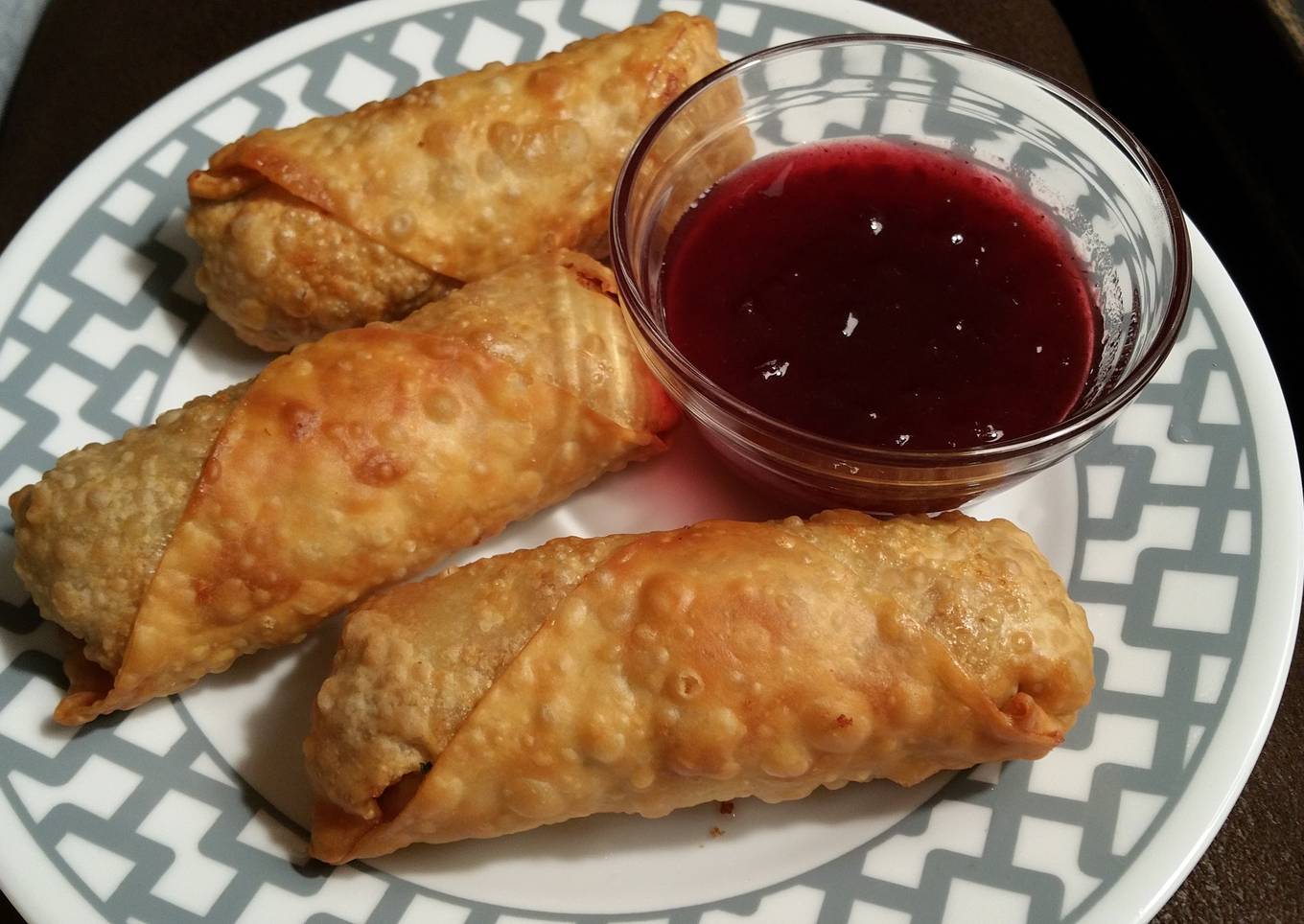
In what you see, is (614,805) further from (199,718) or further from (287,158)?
(287,158)

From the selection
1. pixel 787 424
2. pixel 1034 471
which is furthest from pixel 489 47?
pixel 1034 471

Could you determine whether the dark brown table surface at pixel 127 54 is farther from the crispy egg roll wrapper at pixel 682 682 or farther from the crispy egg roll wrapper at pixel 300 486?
the crispy egg roll wrapper at pixel 682 682

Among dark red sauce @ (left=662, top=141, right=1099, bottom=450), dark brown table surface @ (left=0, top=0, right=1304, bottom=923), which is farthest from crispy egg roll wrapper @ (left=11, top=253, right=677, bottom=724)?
dark brown table surface @ (left=0, top=0, right=1304, bottom=923)

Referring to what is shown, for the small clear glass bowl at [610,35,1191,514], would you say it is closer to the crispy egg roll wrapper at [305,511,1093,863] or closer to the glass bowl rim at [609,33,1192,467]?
the glass bowl rim at [609,33,1192,467]

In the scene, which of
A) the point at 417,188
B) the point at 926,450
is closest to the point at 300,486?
the point at 417,188

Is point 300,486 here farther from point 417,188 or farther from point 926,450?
point 926,450
